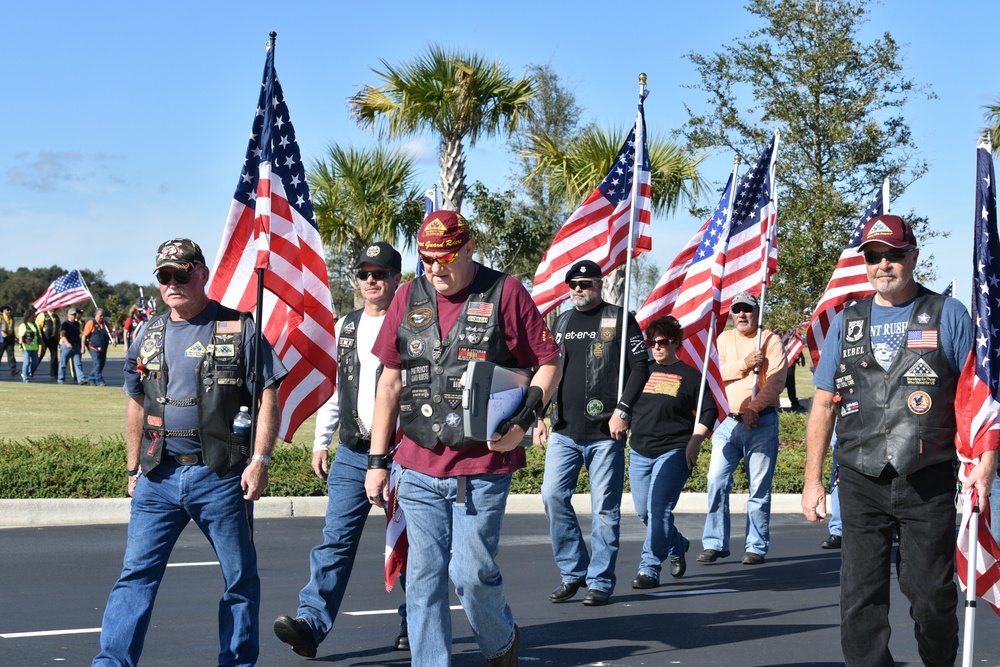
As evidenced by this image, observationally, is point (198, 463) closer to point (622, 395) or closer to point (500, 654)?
point (500, 654)

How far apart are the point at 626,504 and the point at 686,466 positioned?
14.0 ft

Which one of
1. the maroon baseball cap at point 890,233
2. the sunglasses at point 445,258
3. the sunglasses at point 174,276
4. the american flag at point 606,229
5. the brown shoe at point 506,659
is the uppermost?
the american flag at point 606,229

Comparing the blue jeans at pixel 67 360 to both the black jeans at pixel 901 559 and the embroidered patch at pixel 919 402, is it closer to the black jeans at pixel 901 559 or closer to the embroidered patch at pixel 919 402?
the black jeans at pixel 901 559

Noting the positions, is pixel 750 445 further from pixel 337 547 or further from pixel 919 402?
pixel 919 402

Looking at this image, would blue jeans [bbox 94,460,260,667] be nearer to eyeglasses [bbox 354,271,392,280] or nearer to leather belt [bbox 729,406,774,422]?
eyeglasses [bbox 354,271,392,280]

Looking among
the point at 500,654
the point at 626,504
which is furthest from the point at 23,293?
the point at 500,654

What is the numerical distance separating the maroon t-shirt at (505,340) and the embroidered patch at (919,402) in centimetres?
151

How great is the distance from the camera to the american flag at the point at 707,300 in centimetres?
1045

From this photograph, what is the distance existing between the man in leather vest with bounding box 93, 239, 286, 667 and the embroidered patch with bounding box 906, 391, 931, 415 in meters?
2.74

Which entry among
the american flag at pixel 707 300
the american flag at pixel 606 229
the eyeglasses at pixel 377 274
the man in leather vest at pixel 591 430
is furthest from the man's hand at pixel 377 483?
the american flag at pixel 606 229

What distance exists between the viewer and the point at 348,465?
23.3 ft

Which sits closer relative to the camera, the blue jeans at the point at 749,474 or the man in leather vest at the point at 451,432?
the man in leather vest at the point at 451,432

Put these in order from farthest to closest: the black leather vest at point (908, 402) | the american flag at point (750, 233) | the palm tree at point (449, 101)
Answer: the palm tree at point (449, 101), the american flag at point (750, 233), the black leather vest at point (908, 402)

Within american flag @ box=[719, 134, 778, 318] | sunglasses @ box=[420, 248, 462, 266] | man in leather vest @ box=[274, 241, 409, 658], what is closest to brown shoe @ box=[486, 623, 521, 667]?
man in leather vest @ box=[274, 241, 409, 658]
